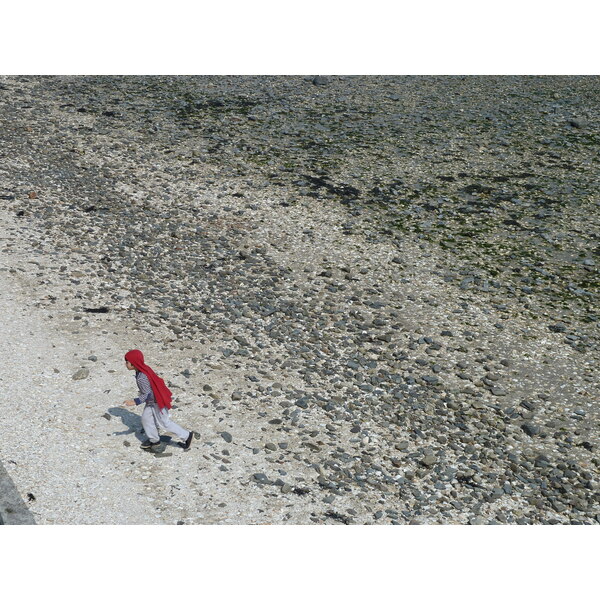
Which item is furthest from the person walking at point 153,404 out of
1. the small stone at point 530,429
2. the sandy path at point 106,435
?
the small stone at point 530,429

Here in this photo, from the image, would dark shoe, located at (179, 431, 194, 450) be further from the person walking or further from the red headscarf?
the red headscarf

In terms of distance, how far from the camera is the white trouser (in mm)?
10297

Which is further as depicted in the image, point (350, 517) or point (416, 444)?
point (416, 444)

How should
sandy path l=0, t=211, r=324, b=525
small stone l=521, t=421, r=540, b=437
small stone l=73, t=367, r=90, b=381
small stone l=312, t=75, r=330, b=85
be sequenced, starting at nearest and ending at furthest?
sandy path l=0, t=211, r=324, b=525 → small stone l=521, t=421, r=540, b=437 → small stone l=73, t=367, r=90, b=381 → small stone l=312, t=75, r=330, b=85

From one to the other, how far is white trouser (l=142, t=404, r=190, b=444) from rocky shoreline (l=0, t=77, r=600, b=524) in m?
0.38

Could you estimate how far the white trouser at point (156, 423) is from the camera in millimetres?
10297

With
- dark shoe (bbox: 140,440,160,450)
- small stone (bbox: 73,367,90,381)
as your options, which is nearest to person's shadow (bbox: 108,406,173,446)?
dark shoe (bbox: 140,440,160,450)

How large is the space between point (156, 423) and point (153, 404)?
29 cm

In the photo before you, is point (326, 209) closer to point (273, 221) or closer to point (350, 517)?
point (273, 221)

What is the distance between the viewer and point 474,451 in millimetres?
10836

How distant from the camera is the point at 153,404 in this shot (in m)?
10.3

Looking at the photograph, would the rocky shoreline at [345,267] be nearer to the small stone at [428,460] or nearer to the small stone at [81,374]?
the small stone at [428,460]
